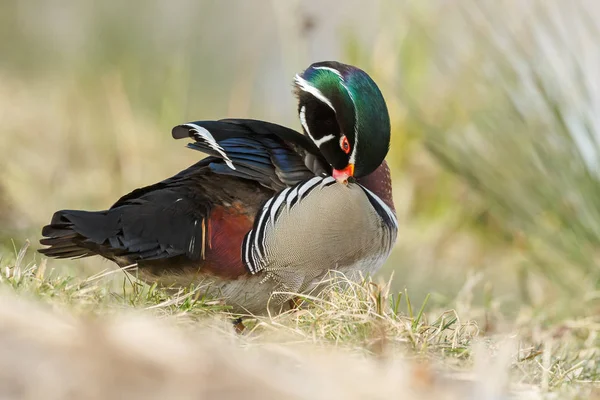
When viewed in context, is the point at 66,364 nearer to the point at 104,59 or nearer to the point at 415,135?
the point at 415,135

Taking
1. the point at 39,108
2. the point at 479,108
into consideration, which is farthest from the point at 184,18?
the point at 479,108

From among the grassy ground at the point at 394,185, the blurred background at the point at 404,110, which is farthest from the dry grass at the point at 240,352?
the blurred background at the point at 404,110

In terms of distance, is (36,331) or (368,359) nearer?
(36,331)

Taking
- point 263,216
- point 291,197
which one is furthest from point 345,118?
point 263,216

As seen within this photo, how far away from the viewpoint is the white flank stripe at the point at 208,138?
3.01m

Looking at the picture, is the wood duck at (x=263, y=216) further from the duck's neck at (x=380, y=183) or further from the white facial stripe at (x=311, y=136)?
the duck's neck at (x=380, y=183)

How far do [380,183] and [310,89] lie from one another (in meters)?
0.42

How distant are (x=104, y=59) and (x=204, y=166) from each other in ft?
14.6

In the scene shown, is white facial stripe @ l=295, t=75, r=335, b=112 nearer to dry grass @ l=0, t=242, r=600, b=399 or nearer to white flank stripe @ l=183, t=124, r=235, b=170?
white flank stripe @ l=183, t=124, r=235, b=170

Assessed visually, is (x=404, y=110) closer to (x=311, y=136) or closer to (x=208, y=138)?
(x=311, y=136)

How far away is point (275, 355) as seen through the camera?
2080 millimetres

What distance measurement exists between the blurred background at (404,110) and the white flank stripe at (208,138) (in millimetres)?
765

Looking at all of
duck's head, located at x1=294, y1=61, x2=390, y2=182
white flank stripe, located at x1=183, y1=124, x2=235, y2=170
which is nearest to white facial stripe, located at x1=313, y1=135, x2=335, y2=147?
duck's head, located at x1=294, y1=61, x2=390, y2=182

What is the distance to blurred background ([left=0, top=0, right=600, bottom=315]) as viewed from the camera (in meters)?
4.61
